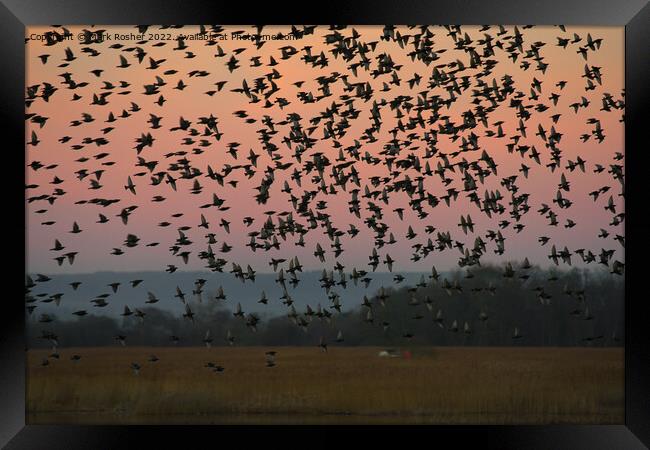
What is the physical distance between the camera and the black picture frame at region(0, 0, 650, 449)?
7230mm

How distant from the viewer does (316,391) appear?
35.2 feet

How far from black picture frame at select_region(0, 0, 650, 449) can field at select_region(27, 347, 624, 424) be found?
7.90 ft

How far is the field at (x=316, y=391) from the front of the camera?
10.5 m
